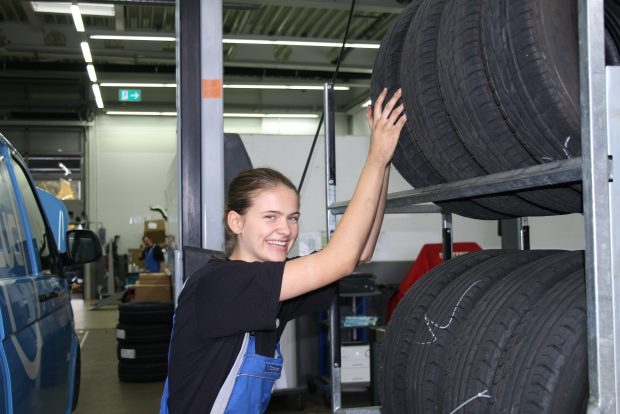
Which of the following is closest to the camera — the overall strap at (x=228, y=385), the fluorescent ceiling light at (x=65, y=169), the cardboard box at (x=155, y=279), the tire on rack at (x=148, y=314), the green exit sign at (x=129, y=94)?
the overall strap at (x=228, y=385)

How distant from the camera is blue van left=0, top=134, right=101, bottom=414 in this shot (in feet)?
7.11

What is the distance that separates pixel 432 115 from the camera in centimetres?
209

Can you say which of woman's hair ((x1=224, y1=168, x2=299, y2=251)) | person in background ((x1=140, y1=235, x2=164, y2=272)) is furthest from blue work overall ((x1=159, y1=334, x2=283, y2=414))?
person in background ((x1=140, y1=235, x2=164, y2=272))

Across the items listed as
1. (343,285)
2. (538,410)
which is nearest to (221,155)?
(538,410)

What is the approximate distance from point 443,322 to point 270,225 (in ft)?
1.82

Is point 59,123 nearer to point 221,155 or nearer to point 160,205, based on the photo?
point 160,205

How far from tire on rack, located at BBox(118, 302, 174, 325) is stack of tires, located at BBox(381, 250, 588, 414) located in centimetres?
556

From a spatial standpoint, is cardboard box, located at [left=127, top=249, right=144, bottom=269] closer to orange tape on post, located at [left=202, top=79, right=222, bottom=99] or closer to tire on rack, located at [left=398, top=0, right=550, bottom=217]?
orange tape on post, located at [left=202, top=79, right=222, bottom=99]

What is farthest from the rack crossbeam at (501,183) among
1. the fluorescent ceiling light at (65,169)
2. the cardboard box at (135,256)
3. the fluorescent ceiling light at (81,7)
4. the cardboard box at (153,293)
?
the fluorescent ceiling light at (65,169)

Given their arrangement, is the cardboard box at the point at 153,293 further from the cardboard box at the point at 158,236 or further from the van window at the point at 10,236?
the van window at the point at 10,236

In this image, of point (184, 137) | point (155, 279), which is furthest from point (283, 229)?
point (155, 279)

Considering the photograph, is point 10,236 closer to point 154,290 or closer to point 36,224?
point 36,224

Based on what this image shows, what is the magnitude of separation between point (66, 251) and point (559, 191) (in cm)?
258

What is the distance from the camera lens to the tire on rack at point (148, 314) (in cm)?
757
